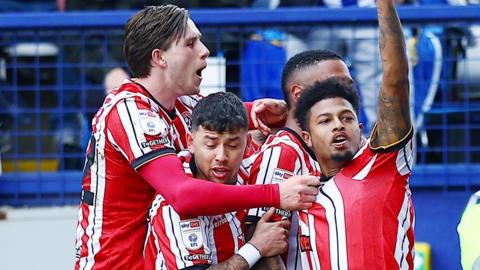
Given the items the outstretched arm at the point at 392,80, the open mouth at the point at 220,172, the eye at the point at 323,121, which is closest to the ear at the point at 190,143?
the open mouth at the point at 220,172

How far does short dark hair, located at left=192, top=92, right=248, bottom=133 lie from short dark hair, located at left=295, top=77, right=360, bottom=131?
23 cm

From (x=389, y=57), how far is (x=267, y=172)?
735 millimetres

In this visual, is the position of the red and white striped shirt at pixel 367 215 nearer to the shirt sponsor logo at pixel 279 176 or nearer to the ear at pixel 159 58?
the shirt sponsor logo at pixel 279 176

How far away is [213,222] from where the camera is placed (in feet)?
15.4

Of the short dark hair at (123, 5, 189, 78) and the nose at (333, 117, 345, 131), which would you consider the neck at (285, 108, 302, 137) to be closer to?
the nose at (333, 117, 345, 131)

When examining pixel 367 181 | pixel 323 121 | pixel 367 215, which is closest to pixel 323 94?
pixel 323 121

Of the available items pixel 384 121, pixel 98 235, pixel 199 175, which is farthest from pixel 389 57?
pixel 98 235

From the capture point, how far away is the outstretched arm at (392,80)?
4.36m

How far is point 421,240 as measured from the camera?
285 inches

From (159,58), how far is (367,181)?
1016 mm

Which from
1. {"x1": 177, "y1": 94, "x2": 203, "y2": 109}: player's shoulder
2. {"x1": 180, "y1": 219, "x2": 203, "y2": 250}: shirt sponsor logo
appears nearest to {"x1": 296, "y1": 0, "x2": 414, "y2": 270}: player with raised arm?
{"x1": 180, "y1": 219, "x2": 203, "y2": 250}: shirt sponsor logo

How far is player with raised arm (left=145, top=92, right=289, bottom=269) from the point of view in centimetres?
458

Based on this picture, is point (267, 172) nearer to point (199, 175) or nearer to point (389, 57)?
point (199, 175)

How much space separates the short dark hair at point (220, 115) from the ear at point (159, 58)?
0.30 meters
